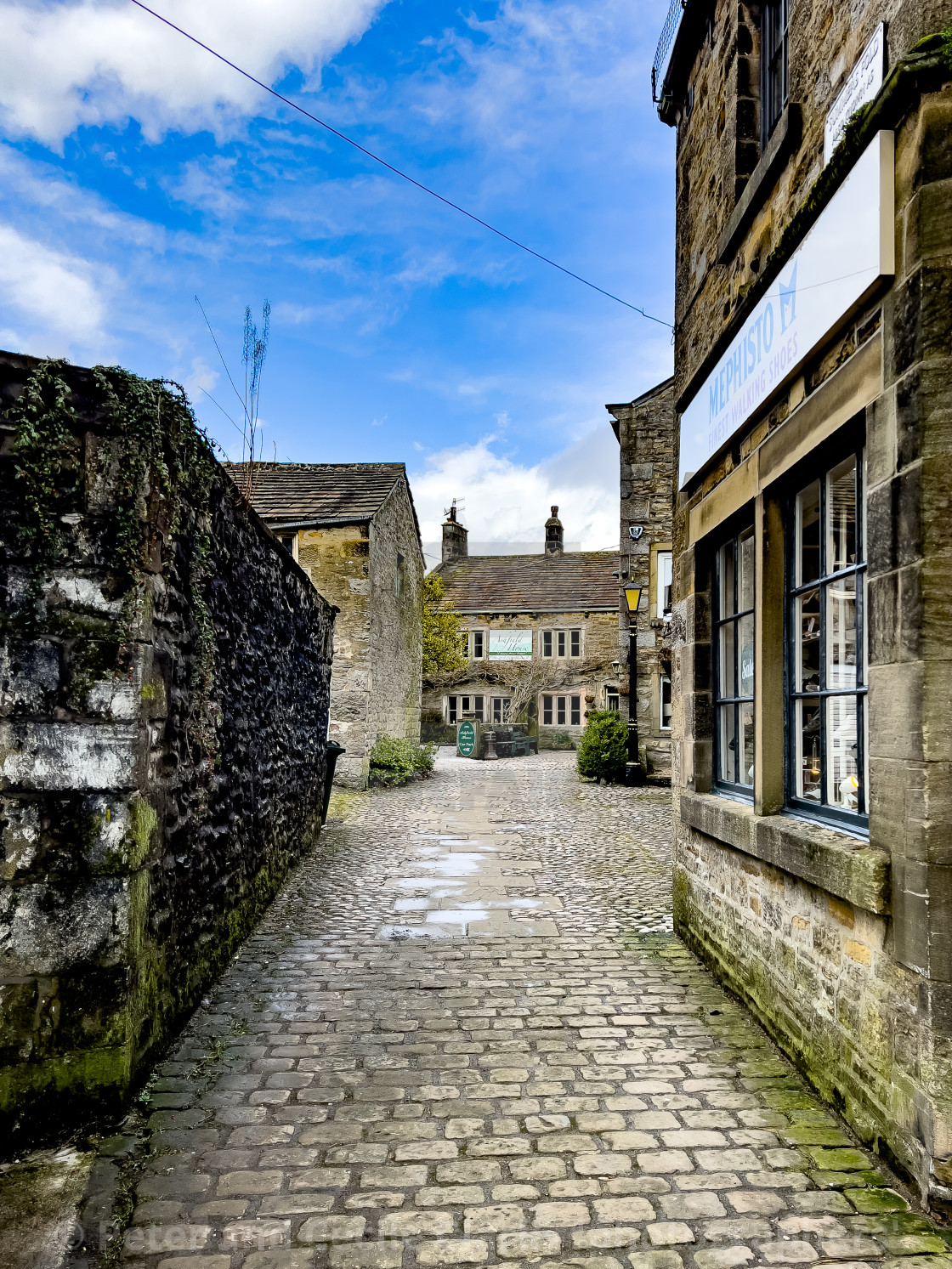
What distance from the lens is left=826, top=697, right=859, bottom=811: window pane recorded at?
326 centimetres

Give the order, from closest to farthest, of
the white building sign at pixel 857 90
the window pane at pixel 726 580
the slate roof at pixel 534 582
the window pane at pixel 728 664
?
the white building sign at pixel 857 90, the window pane at pixel 728 664, the window pane at pixel 726 580, the slate roof at pixel 534 582

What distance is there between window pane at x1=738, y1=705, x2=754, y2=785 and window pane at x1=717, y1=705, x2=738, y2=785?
0.37ft

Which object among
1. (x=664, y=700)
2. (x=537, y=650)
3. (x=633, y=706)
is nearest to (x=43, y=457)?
(x=633, y=706)

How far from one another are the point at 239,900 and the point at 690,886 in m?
3.00

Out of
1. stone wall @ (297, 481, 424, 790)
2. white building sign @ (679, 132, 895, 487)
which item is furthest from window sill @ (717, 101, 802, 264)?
stone wall @ (297, 481, 424, 790)

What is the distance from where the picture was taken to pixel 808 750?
12.3 ft

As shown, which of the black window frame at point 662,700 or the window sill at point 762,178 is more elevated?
the window sill at point 762,178

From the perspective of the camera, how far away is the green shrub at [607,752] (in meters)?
15.7

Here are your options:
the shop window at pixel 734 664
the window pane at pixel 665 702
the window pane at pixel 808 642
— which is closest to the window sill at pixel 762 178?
the shop window at pixel 734 664

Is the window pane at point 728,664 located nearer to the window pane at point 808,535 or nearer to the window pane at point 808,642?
the window pane at point 808,642

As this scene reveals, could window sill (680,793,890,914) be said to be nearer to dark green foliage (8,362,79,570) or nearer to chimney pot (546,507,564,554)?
dark green foliage (8,362,79,570)

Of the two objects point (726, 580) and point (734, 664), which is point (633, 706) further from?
point (734, 664)

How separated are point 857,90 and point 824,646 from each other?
85.9 inches

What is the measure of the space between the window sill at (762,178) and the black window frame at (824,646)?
1522 millimetres
